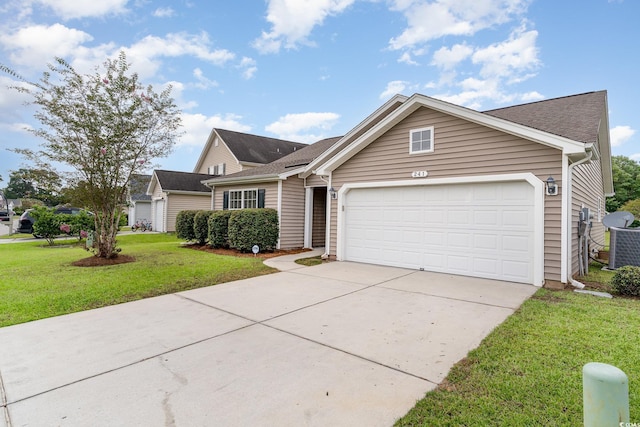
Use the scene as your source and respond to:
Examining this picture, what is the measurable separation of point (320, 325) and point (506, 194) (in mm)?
5192

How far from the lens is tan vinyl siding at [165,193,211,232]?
20.9 meters

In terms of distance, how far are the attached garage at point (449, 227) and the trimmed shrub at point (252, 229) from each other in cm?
304

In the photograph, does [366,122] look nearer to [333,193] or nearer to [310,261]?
[333,193]

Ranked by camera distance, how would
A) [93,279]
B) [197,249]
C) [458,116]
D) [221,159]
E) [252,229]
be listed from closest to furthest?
[93,279], [458,116], [252,229], [197,249], [221,159]

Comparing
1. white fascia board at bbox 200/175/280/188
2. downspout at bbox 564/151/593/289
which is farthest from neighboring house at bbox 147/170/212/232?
downspout at bbox 564/151/593/289

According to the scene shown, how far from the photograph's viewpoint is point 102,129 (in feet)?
28.8

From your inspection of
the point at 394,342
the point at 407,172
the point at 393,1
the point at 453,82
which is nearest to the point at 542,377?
the point at 394,342

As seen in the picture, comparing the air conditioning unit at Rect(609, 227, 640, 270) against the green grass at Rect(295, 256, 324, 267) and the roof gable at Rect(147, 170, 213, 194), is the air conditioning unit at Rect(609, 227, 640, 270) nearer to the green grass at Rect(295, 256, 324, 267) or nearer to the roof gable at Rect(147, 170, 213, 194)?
the green grass at Rect(295, 256, 324, 267)

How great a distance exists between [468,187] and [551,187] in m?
1.59

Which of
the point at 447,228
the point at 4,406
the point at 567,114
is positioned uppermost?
the point at 567,114

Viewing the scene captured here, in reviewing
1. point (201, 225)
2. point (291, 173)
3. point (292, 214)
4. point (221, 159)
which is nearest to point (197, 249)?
point (201, 225)

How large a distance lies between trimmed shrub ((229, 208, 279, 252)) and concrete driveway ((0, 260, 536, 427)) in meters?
5.33

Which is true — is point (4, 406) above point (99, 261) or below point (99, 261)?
below

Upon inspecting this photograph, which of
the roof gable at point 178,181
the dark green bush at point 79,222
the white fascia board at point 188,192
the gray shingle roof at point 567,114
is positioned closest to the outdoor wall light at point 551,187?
the gray shingle roof at point 567,114
